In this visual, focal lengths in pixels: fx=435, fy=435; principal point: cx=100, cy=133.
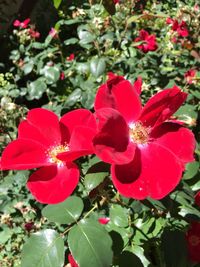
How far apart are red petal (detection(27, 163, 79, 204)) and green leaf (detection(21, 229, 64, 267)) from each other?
0.17m

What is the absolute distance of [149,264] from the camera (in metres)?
1.26

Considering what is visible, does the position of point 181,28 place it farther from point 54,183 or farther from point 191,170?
point 54,183

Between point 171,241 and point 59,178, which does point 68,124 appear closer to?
point 59,178

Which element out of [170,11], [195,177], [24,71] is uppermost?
[195,177]

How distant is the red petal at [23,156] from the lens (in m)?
0.82

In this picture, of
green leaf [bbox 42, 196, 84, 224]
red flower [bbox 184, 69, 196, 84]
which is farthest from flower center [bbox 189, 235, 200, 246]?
red flower [bbox 184, 69, 196, 84]

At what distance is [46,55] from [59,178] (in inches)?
74.4

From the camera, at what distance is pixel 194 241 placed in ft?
4.07

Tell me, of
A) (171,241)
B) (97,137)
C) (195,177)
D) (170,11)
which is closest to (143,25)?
(170,11)

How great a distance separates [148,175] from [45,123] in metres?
0.26

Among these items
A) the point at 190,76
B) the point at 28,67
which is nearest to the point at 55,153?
the point at 190,76

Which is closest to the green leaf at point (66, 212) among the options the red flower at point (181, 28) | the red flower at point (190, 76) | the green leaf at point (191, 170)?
the green leaf at point (191, 170)

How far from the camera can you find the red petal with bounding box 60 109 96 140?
0.83 m

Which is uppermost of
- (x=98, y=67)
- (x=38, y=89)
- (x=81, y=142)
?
(x=81, y=142)
